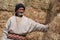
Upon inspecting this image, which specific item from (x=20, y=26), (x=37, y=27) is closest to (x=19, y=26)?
(x=20, y=26)

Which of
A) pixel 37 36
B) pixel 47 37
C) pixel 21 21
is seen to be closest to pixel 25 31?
pixel 21 21

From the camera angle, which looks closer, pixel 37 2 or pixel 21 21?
pixel 21 21

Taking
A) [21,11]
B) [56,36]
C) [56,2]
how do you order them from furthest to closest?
[56,2]
[56,36]
[21,11]

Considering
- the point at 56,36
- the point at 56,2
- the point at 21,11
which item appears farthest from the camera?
the point at 56,2

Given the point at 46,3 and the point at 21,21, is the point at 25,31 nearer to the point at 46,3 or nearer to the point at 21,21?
the point at 21,21

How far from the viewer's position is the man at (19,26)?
2859 mm

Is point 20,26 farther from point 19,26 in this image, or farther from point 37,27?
point 37,27

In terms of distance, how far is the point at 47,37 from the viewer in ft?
10.4

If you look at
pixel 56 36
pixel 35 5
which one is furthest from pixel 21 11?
pixel 35 5

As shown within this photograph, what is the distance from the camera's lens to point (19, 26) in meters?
2.87

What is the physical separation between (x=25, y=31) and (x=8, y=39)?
0.17 meters

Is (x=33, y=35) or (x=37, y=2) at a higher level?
(x=37, y=2)

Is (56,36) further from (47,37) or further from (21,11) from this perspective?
(21,11)

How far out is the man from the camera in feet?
9.38
